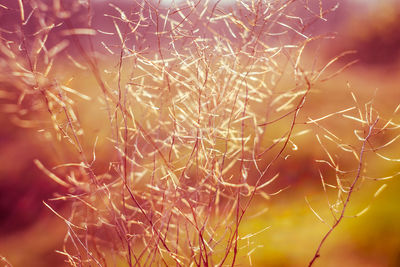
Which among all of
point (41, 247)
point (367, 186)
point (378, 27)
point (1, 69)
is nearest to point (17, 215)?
point (41, 247)

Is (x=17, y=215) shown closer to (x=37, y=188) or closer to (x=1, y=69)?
(x=37, y=188)

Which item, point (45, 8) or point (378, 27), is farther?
point (378, 27)

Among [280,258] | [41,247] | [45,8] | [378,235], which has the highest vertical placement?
[378,235]

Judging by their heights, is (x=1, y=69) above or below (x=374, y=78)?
below

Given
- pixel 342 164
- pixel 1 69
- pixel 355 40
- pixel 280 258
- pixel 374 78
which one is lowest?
pixel 1 69

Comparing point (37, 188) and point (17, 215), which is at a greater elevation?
point (37, 188)

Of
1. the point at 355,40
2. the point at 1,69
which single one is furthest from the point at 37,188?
the point at 355,40

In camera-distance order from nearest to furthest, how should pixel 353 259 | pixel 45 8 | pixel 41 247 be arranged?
pixel 45 8
pixel 353 259
pixel 41 247

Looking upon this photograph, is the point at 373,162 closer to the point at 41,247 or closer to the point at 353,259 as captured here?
the point at 353,259

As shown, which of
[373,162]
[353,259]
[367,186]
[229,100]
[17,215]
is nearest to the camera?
[229,100]
